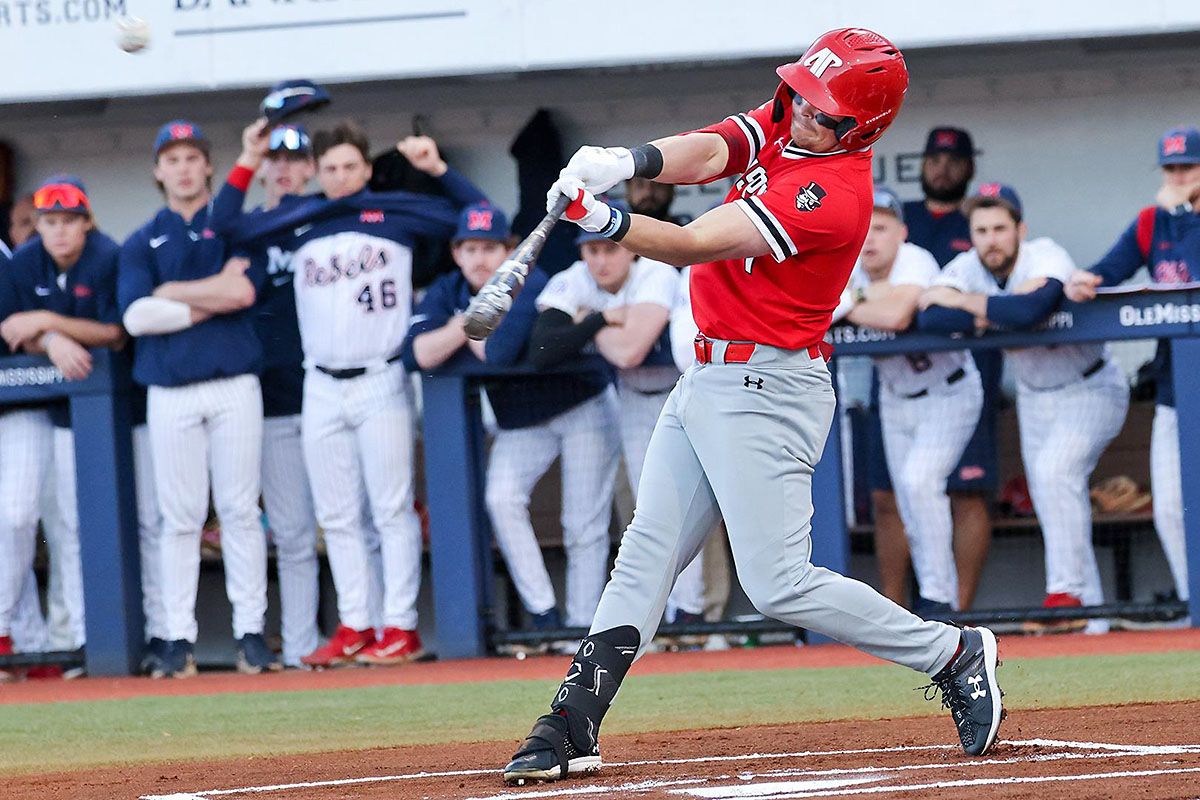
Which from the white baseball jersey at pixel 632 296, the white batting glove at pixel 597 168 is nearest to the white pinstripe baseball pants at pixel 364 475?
the white baseball jersey at pixel 632 296

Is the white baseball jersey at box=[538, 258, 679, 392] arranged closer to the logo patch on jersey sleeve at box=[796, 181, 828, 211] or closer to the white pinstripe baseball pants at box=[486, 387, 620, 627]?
the white pinstripe baseball pants at box=[486, 387, 620, 627]

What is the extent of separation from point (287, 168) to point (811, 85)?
3.77 metres

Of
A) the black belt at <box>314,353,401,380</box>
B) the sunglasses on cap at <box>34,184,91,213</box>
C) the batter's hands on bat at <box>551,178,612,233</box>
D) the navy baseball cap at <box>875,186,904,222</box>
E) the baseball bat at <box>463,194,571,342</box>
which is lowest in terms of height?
the black belt at <box>314,353,401,380</box>

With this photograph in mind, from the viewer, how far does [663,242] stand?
3611mm

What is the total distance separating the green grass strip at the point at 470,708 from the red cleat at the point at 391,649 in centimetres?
72

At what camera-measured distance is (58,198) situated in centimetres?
700

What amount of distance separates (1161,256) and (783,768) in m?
3.52

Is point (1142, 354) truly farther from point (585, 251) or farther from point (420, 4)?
point (420, 4)

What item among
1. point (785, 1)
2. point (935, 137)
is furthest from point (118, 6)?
point (935, 137)

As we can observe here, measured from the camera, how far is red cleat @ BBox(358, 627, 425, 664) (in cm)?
696

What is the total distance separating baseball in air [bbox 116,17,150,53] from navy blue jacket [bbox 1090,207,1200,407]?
381 centimetres

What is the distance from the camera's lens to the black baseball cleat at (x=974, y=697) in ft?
12.9

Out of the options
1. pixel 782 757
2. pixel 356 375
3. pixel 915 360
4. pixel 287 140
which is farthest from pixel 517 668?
pixel 782 757

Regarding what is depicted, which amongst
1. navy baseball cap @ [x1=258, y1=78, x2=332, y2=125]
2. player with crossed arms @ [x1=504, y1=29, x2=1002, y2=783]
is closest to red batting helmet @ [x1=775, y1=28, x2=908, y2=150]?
player with crossed arms @ [x1=504, y1=29, x2=1002, y2=783]
